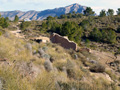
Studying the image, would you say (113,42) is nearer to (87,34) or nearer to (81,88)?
(87,34)

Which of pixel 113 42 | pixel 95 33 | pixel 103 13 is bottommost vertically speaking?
pixel 113 42

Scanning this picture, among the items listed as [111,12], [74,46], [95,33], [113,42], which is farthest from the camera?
[111,12]

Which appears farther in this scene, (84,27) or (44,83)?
(84,27)

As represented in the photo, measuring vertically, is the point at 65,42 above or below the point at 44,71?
below

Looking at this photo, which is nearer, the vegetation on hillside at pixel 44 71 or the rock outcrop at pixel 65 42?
the vegetation on hillside at pixel 44 71

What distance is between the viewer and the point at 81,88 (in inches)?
143

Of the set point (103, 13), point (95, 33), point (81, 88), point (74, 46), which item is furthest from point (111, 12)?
point (81, 88)

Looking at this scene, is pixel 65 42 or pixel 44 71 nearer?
pixel 44 71

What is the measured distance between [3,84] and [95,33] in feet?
114

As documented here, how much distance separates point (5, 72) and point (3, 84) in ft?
1.35

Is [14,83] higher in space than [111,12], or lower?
lower

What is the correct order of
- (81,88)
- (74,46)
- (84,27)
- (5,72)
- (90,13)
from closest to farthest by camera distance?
(5,72) < (81,88) < (74,46) < (84,27) < (90,13)

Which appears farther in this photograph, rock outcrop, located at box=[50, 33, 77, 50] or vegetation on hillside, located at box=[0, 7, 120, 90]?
rock outcrop, located at box=[50, 33, 77, 50]

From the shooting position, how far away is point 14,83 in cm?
213
